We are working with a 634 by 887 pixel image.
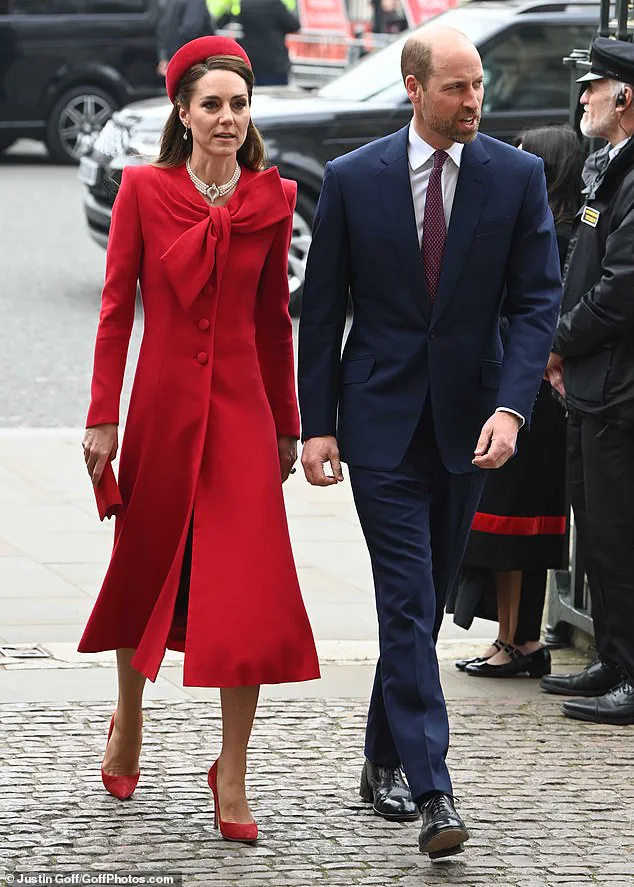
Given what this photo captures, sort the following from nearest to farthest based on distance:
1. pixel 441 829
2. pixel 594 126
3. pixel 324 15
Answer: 1. pixel 441 829
2. pixel 594 126
3. pixel 324 15

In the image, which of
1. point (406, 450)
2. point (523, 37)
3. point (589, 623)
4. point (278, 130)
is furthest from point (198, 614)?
point (523, 37)

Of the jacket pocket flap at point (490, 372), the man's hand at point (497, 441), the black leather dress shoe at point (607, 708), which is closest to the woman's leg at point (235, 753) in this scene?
the man's hand at point (497, 441)

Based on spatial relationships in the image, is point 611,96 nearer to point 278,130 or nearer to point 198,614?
point 198,614

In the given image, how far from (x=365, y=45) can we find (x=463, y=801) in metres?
22.4

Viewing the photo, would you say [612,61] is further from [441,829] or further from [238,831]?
[238,831]

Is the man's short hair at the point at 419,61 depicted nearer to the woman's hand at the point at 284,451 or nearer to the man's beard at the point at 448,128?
the man's beard at the point at 448,128

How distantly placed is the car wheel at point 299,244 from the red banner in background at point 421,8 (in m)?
9.31

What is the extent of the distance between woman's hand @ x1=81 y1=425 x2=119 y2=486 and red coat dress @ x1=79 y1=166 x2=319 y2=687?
1.2 inches

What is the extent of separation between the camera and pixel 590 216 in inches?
221

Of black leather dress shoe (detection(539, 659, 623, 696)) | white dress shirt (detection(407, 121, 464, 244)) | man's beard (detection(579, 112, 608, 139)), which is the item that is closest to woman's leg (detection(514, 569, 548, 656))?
black leather dress shoe (detection(539, 659, 623, 696))

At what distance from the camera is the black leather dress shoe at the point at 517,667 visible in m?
6.08

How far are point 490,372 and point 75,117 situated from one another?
16.5 m

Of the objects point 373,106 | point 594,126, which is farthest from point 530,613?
point 373,106

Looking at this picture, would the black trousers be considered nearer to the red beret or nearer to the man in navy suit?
the man in navy suit
